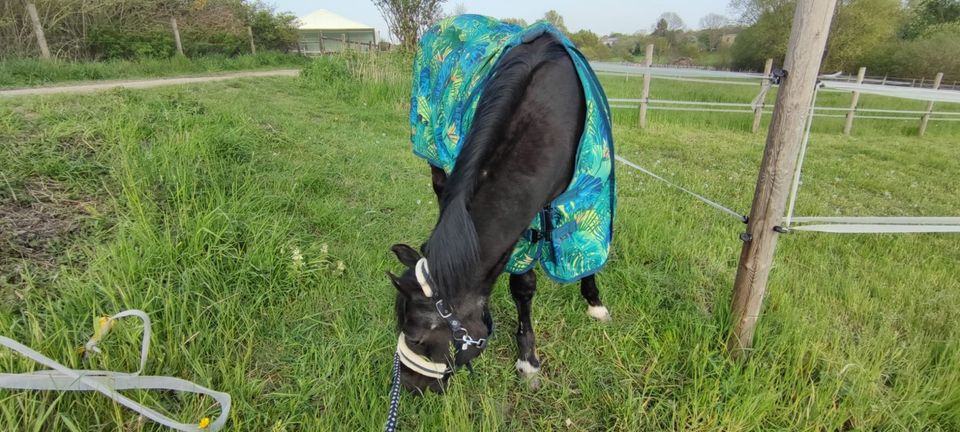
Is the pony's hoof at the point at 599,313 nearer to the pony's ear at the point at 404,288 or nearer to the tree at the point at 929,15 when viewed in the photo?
the pony's ear at the point at 404,288

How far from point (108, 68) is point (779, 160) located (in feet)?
47.1

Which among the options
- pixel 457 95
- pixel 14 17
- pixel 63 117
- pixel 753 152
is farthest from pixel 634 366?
pixel 14 17

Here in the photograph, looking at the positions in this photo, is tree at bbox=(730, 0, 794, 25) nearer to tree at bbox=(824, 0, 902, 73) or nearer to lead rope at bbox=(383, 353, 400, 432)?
tree at bbox=(824, 0, 902, 73)

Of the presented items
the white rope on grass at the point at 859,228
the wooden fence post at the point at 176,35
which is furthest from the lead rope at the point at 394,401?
the wooden fence post at the point at 176,35

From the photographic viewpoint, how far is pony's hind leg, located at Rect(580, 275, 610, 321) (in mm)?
2393

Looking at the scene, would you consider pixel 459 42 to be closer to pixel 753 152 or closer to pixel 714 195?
pixel 714 195

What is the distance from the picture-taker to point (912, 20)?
3055 centimetres

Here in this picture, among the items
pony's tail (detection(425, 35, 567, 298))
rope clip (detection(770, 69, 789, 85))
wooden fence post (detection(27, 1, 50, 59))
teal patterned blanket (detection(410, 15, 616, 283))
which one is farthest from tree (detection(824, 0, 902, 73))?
wooden fence post (detection(27, 1, 50, 59))

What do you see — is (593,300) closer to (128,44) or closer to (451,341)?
(451,341)

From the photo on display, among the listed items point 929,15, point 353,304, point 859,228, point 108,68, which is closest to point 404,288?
point 353,304

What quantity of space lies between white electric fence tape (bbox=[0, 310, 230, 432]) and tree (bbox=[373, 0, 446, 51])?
10.6 meters

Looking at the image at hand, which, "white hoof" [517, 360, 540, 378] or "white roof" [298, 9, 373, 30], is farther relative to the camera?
"white roof" [298, 9, 373, 30]

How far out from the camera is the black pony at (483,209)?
1471 mm

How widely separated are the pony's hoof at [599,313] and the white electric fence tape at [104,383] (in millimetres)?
1764
